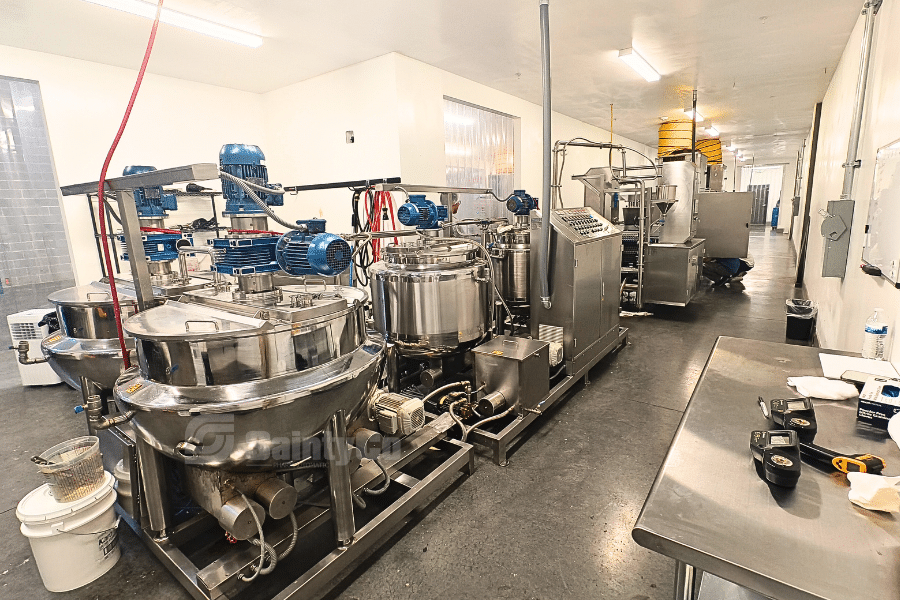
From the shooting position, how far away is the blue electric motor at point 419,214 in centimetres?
259

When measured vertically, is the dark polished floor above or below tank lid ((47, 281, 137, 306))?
below

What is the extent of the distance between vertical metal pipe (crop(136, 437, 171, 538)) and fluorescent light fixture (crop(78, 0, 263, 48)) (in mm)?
2799

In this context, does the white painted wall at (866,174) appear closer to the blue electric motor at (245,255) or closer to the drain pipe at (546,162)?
the drain pipe at (546,162)

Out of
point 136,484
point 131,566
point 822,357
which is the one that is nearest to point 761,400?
point 822,357

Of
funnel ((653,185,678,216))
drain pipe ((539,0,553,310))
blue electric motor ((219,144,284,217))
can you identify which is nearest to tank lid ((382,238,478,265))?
drain pipe ((539,0,553,310))

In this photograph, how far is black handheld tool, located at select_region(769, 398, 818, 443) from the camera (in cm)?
106

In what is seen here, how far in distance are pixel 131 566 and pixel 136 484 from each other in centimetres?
35

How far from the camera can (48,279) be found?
419cm

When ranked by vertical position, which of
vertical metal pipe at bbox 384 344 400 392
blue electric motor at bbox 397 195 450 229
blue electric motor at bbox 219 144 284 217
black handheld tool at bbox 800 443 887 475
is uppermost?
blue electric motor at bbox 219 144 284 217

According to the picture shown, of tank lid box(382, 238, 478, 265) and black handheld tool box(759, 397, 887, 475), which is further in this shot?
tank lid box(382, 238, 478, 265)

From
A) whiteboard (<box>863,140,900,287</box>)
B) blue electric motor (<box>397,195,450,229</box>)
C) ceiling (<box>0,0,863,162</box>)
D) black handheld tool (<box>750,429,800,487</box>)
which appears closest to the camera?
black handheld tool (<box>750,429,800,487</box>)

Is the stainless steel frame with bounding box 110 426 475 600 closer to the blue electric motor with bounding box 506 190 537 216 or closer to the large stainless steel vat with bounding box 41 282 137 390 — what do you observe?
the large stainless steel vat with bounding box 41 282 137 390

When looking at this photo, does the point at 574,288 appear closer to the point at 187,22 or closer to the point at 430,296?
the point at 430,296

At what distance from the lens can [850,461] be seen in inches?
36.9
